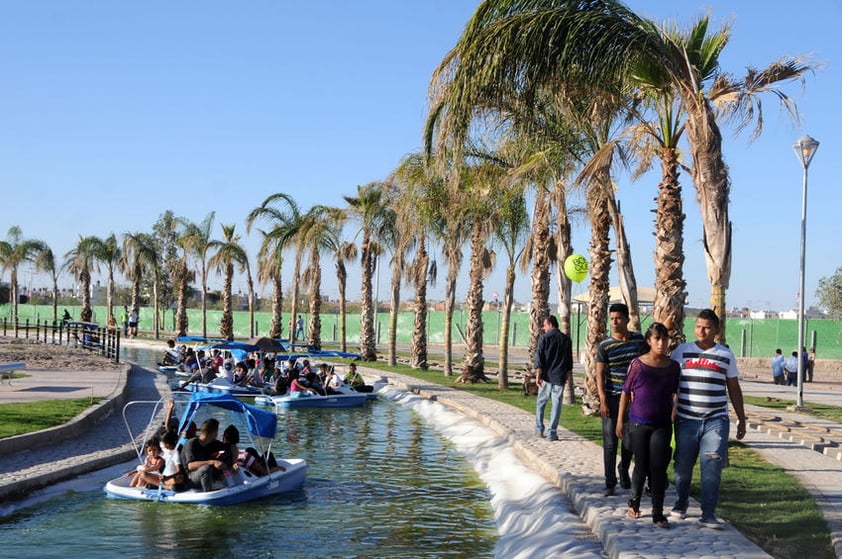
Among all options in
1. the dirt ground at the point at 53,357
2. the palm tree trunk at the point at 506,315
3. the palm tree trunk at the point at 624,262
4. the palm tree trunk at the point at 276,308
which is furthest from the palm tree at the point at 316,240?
the palm tree trunk at the point at 624,262

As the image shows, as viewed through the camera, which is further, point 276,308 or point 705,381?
point 276,308

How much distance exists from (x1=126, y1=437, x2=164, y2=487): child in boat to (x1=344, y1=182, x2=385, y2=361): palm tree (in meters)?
24.5

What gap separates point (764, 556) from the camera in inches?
285

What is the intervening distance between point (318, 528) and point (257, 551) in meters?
1.13

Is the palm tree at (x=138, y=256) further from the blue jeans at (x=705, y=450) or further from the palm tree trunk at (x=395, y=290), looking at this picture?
the blue jeans at (x=705, y=450)

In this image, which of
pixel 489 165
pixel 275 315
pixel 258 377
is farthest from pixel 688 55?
pixel 275 315

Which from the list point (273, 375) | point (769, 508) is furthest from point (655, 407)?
point (273, 375)

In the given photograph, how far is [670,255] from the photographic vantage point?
12555mm

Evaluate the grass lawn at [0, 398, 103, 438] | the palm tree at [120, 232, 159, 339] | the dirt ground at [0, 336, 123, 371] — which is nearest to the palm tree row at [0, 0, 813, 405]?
the grass lawn at [0, 398, 103, 438]

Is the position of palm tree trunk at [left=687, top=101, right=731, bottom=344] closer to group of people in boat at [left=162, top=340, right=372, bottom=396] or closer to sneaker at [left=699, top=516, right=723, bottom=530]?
sneaker at [left=699, top=516, right=723, bottom=530]

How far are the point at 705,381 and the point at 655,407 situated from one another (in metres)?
0.49

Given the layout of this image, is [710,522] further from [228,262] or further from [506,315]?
[228,262]

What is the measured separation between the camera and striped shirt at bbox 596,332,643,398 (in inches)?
381

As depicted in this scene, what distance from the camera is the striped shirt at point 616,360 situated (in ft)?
31.7
